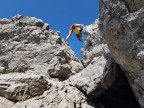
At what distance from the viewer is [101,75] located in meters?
25.4

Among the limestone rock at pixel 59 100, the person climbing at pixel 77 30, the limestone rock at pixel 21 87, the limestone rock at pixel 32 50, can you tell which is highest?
the person climbing at pixel 77 30

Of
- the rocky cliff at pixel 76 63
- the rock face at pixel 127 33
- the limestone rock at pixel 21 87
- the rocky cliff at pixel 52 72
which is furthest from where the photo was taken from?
the limestone rock at pixel 21 87

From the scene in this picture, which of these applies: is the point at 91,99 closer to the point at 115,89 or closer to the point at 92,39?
the point at 115,89

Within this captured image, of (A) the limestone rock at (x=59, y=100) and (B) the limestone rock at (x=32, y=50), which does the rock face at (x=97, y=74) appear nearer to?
(A) the limestone rock at (x=59, y=100)

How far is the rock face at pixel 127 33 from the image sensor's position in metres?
20.3

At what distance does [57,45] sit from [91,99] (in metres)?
11.3

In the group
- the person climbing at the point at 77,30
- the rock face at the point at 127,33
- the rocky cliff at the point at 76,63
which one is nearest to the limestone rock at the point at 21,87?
the rocky cliff at the point at 76,63

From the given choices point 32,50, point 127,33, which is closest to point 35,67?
point 32,50

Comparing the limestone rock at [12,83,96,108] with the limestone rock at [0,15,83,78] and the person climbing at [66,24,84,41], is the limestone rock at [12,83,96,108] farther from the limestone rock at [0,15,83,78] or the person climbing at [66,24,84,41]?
the person climbing at [66,24,84,41]

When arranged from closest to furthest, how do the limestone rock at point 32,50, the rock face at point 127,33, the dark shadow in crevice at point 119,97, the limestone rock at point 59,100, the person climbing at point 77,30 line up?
the rock face at point 127,33
the limestone rock at point 59,100
the dark shadow in crevice at point 119,97
the limestone rock at point 32,50
the person climbing at point 77,30

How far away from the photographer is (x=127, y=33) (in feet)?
69.0

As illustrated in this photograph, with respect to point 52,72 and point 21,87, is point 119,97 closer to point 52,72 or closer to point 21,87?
point 52,72

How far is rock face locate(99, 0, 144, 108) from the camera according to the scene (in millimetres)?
20344

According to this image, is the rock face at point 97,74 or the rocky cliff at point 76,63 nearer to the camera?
the rocky cliff at point 76,63
